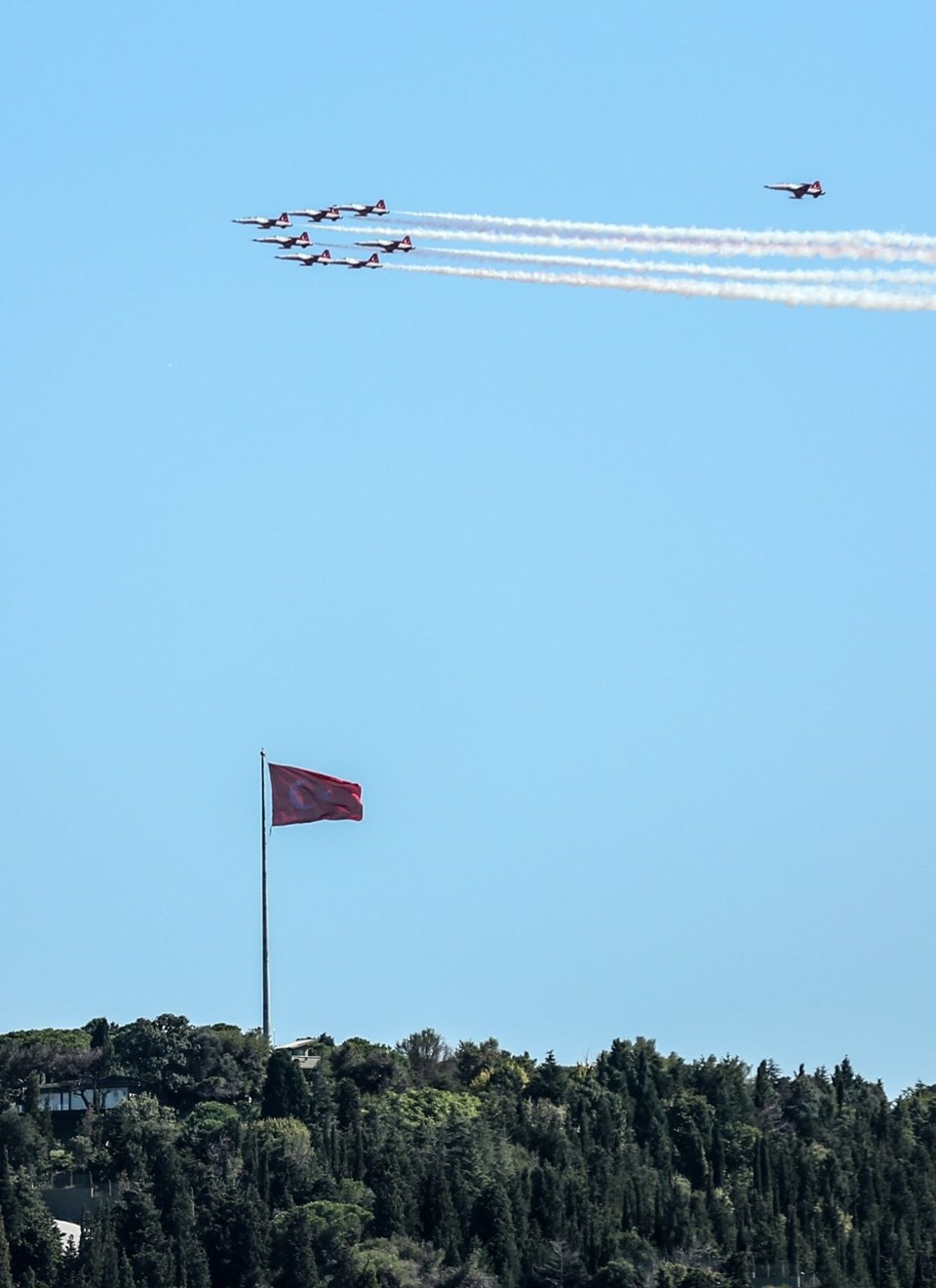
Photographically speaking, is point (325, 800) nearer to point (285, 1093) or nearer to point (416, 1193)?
point (285, 1093)

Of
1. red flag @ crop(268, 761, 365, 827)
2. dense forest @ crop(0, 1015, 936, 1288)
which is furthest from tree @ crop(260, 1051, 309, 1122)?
red flag @ crop(268, 761, 365, 827)

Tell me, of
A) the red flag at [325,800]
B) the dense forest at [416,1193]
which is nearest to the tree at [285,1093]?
the dense forest at [416,1193]

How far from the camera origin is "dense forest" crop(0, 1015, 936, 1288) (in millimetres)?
167000

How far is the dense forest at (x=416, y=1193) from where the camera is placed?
167000 millimetres

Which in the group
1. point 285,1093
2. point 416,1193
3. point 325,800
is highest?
point 325,800

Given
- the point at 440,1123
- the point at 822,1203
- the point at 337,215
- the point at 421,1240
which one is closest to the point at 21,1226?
the point at 421,1240

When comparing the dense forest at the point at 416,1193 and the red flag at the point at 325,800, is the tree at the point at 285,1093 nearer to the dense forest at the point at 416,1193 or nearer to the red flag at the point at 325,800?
the dense forest at the point at 416,1193

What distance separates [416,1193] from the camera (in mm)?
174875

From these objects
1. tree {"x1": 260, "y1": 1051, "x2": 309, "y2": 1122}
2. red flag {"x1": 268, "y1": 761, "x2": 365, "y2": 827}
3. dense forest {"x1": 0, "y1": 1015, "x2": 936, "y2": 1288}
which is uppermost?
red flag {"x1": 268, "y1": 761, "x2": 365, "y2": 827}

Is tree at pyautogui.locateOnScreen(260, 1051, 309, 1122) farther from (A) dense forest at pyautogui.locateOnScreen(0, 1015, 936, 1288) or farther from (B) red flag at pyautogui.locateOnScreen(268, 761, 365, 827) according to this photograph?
(B) red flag at pyautogui.locateOnScreen(268, 761, 365, 827)

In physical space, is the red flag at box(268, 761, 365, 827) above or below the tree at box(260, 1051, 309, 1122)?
above

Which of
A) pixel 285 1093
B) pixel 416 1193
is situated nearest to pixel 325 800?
pixel 285 1093

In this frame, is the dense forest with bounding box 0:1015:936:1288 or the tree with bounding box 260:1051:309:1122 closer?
the dense forest with bounding box 0:1015:936:1288

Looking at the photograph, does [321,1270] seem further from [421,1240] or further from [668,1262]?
[668,1262]
